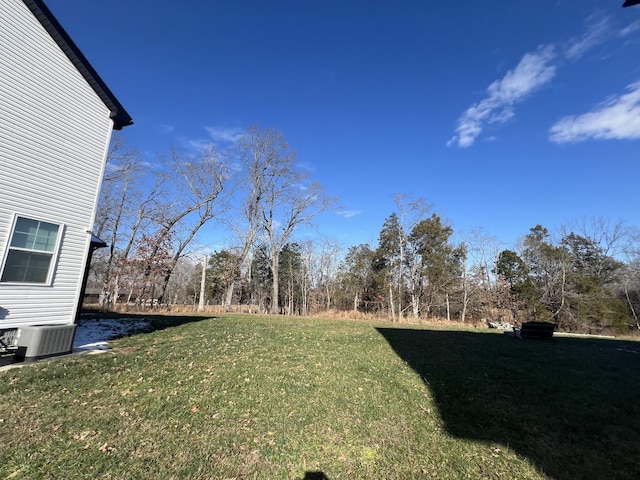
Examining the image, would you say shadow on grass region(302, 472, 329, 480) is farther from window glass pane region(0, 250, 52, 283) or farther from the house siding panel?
window glass pane region(0, 250, 52, 283)

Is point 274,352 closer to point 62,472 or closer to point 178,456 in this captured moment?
point 178,456

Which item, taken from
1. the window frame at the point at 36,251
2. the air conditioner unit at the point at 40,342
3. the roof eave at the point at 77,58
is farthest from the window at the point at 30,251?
the roof eave at the point at 77,58

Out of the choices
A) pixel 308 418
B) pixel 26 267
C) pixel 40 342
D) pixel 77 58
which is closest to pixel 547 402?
pixel 308 418

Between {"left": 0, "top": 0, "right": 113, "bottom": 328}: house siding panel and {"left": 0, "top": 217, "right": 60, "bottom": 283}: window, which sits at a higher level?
{"left": 0, "top": 0, "right": 113, "bottom": 328}: house siding panel

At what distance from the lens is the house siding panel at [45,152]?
633cm

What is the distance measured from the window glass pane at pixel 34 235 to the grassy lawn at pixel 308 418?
2661 mm

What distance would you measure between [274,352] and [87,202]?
6.20 m

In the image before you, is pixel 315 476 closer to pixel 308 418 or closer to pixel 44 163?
pixel 308 418

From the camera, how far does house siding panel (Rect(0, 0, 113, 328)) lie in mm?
6328

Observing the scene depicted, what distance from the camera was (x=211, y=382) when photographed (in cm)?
534

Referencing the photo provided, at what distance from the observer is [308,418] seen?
4.32 meters

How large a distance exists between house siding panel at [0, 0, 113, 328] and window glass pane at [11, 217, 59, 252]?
15 cm

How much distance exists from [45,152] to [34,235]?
1.91 metres

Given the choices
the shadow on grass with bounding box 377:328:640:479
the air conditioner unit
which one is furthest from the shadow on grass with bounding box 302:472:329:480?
the air conditioner unit
